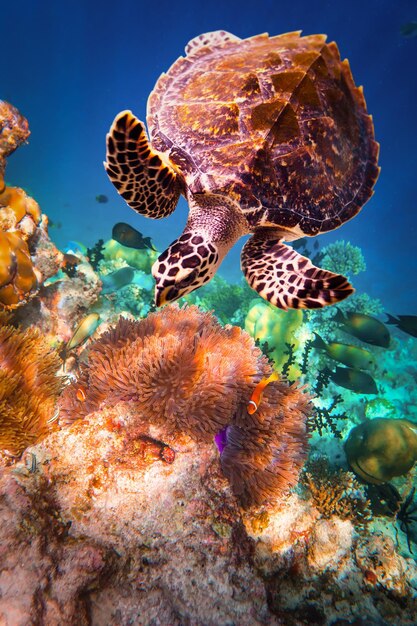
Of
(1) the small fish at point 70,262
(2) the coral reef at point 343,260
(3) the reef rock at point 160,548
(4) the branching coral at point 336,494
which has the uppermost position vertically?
(2) the coral reef at point 343,260

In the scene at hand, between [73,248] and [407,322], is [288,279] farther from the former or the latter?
[73,248]

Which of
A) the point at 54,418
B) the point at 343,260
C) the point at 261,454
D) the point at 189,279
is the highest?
the point at 343,260

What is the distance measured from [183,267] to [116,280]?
4.94 meters

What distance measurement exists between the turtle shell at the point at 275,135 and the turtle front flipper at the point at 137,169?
0.30 metres

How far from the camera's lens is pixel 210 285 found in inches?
490

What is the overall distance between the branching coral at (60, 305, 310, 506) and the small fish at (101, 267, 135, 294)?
420 centimetres

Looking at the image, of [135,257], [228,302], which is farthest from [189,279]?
[228,302]

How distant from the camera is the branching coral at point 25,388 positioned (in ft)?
7.40

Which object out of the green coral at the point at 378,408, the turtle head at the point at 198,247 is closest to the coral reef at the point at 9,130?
the turtle head at the point at 198,247

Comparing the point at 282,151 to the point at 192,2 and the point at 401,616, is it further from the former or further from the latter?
the point at 192,2

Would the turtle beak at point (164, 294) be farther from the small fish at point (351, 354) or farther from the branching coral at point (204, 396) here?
the small fish at point (351, 354)

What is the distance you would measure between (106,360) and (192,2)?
4300cm

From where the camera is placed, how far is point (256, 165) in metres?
2.67

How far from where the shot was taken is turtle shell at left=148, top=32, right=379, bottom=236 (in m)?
2.71
